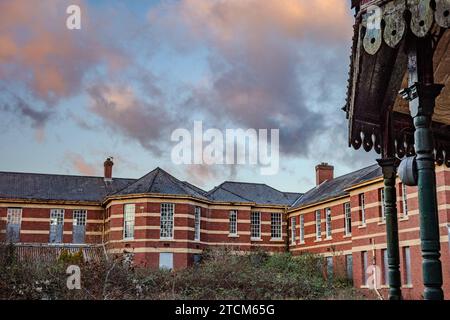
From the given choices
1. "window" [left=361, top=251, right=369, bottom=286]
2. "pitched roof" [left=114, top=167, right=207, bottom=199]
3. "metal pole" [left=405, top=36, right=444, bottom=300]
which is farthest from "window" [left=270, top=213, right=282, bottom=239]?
"metal pole" [left=405, top=36, right=444, bottom=300]

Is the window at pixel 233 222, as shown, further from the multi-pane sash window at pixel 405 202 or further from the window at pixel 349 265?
the multi-pane sash window at pixel 405 202

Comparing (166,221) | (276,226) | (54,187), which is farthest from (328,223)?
(54,187)

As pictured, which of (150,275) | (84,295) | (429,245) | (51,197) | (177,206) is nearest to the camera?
(429,245)

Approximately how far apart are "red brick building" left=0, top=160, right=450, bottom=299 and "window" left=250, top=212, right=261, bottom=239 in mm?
80

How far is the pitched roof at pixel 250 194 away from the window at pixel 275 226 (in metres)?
1.11

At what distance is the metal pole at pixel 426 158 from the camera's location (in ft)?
18.1

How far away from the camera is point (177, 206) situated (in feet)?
125

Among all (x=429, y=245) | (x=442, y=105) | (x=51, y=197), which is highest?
(x=51, y=197)

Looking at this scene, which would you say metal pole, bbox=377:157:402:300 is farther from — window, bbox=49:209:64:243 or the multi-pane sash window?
window, bbox=49:209:64:243

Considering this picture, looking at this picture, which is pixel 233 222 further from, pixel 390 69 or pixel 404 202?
pixel 390 69

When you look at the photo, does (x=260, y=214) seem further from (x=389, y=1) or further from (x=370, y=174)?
(x=389, y=1)

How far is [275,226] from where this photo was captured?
44.2 m
